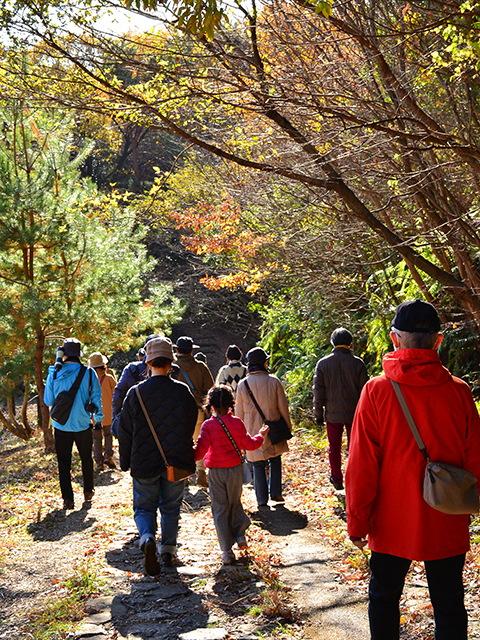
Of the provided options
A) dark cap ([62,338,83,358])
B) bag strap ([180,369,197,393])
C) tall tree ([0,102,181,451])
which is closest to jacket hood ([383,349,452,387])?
dark cap ([62,338,83,358])

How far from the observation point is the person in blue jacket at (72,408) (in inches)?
307

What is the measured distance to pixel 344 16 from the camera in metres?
6.64

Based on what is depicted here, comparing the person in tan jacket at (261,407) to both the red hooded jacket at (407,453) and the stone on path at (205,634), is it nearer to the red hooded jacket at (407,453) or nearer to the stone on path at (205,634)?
the stone on path at (205,634)

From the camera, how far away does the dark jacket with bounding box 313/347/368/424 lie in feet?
25.7

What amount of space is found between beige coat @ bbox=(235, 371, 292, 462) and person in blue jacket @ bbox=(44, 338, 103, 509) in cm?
198

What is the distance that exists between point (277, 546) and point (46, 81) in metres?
5.32

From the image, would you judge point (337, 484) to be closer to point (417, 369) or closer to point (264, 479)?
point (264, 479)

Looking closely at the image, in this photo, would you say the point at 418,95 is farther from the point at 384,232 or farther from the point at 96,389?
the point at 96,389

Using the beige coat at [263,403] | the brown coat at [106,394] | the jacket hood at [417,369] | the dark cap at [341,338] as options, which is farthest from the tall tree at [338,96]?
the brown coat at [106,394]

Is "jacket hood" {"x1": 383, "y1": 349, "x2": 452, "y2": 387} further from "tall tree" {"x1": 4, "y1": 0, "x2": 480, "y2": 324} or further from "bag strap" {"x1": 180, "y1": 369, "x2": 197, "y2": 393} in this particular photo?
"bag strap" {"x1": 180, "y1": 369, "x2": 197, "y2": 393}

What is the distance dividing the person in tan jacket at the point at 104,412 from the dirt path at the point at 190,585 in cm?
319

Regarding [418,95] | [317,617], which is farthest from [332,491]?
[418,95]

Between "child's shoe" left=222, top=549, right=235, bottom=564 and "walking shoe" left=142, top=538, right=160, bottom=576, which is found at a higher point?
"walking shoe" left=142, top=538, right=160, bottom=576

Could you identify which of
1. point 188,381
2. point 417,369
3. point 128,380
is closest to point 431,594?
point 417,369
